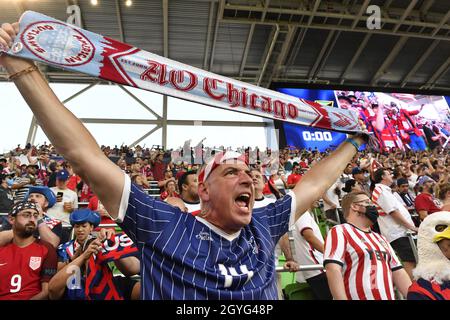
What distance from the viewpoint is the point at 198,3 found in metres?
13.8

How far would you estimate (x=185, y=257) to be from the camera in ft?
4.44

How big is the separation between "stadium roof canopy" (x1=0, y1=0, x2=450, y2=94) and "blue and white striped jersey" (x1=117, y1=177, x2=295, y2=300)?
1318 cm

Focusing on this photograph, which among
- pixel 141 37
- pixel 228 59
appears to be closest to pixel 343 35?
pixel 228 59

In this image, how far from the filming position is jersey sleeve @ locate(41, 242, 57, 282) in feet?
8.45

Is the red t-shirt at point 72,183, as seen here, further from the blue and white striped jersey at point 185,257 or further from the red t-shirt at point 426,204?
the red t-shirt at point 426,204

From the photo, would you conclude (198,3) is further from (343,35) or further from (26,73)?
(26,73)

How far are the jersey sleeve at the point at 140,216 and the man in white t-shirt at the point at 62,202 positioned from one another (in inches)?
145

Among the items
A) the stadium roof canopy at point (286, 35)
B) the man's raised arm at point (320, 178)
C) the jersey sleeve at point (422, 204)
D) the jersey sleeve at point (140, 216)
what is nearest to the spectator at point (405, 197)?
the jersey sleeve at point (422, 204)

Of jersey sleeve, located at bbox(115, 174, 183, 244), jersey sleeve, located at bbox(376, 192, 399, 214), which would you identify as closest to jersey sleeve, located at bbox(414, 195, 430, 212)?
jersey sleeve, located at bbox(376, 192, 399, 214)

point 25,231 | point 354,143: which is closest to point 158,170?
point 25,231

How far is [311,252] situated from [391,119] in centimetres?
1715

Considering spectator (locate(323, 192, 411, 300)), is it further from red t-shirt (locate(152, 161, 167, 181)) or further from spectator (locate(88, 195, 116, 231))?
red t-shirt (locate(152, 161, 167, 181))

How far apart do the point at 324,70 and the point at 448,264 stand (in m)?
18.7

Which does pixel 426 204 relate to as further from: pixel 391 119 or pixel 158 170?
pixel 391 119
